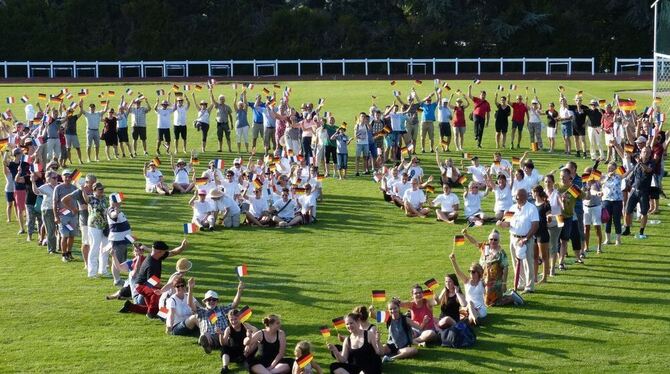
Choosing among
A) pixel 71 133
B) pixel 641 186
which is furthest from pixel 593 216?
pixel 71 133

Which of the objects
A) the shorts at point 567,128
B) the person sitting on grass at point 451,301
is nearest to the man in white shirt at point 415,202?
the person sitting on grass at point 451,301

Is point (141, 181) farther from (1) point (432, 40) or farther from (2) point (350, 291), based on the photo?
(1) point (432, 40)

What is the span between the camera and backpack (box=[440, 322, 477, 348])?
50.7 feet

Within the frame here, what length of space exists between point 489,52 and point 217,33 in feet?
52.7

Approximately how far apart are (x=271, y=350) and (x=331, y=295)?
3.78 metres

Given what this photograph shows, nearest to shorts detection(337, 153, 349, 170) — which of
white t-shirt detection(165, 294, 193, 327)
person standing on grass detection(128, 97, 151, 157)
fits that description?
person standing on grass detection(128, 97, 151, 157)

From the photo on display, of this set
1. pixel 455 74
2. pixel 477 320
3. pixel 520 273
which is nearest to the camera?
pixel 477 320

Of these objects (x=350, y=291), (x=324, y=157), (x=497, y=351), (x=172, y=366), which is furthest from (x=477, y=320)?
(x=324, y=157)

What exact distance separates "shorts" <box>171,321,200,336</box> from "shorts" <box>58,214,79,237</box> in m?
4.99

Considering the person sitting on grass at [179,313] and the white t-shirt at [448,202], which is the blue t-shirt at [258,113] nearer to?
the white t-shirt at [448,202]

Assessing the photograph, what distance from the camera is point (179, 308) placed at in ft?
52.5

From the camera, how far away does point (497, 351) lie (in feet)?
50.0

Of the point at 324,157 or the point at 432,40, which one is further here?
the point at 432,40

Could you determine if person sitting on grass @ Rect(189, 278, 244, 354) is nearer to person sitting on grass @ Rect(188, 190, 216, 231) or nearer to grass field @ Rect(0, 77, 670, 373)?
grass field @ Rect(0, 77, 670, 373)
